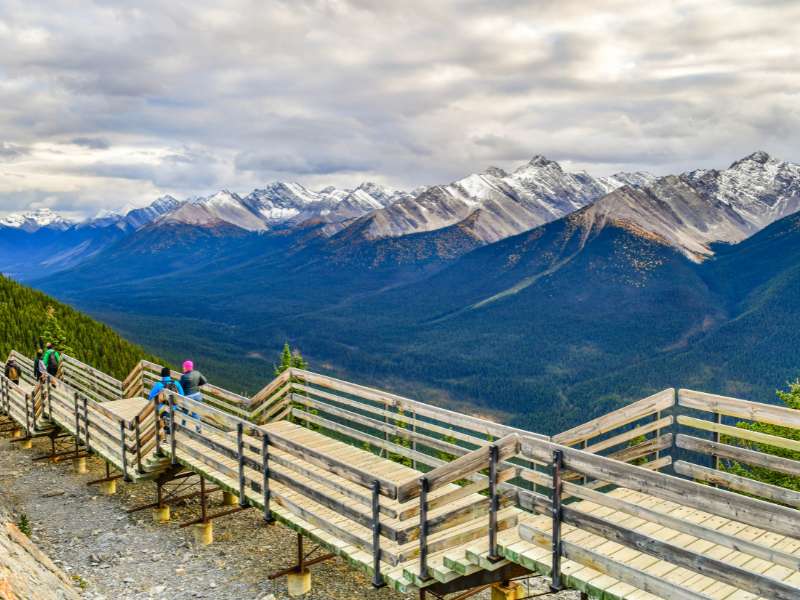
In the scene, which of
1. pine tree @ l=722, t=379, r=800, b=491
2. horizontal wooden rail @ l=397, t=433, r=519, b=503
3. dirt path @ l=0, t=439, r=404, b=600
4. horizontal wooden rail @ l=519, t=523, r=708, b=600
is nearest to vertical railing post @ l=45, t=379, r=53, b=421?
dirt path @ l=0, t=439, r=404, b=600

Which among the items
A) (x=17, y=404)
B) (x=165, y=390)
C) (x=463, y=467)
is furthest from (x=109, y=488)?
(x=463, y=467)

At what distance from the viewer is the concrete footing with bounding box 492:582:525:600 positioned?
10.5 meters

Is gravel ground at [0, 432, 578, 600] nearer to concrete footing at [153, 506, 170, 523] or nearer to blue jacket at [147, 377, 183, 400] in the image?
concrete footing at [153, 506, 170, 523]

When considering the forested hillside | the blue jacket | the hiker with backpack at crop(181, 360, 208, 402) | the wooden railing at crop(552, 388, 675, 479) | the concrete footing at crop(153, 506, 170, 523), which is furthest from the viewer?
the forested hillside

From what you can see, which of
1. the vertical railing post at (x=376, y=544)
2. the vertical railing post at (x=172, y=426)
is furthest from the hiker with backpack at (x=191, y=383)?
the vertical railing post at (x=376, y=544)

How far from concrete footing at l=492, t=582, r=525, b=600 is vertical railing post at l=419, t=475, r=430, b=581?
1741 millimetres

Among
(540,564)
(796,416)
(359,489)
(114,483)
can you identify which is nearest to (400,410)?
(359,489)

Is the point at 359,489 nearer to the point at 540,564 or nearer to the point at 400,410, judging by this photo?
the point at 400,410

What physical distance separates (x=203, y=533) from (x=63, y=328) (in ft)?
199

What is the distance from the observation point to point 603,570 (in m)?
7.96

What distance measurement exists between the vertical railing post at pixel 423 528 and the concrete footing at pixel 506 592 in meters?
1.74

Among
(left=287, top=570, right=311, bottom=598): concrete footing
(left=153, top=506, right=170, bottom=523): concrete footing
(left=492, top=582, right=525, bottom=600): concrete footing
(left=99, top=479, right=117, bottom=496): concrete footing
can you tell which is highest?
(left=492, top=582, right=525, bottom=600): concrete footing

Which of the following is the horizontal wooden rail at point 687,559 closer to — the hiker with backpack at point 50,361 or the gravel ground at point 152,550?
the gravel ground at point 152,550

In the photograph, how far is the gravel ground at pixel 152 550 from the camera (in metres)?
14.1
